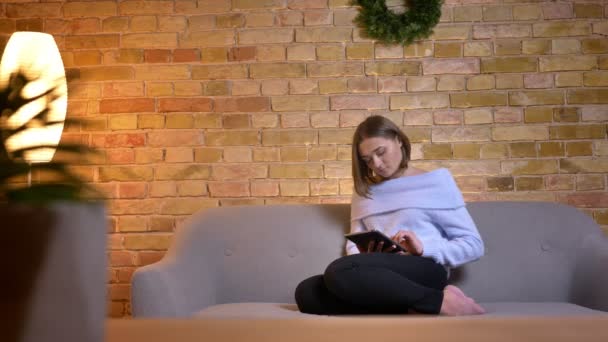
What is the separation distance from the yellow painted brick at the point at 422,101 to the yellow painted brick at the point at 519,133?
10.4 inches

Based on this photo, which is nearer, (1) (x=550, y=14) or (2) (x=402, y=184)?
(2) (x=402, y=184)

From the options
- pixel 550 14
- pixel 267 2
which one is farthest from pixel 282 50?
pixel 550 14

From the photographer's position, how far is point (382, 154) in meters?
2.70

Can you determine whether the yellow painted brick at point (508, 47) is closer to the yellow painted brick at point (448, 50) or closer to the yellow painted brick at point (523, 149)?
the yellow painted brick at point (448, 50)

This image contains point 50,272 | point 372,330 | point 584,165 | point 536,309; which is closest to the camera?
point 50,272

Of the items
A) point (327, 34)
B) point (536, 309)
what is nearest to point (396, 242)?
point (536, 309)

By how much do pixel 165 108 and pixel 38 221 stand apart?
3.03m

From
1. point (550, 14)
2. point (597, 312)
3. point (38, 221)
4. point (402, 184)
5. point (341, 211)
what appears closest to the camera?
point (38, 221)

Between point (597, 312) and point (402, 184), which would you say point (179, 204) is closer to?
point (402, 184)

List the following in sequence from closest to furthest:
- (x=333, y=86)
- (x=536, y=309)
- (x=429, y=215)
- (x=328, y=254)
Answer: (x=536, y=309), (x=429, y=215), (x=328, y=254), (x=333, y=86)

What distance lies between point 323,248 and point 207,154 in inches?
32.2

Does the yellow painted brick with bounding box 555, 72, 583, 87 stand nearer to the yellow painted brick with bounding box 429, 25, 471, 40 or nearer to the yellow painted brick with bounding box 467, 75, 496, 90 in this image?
the yellow painted brick with bounding box 467, 75, 496, 90

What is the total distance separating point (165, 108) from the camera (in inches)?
133

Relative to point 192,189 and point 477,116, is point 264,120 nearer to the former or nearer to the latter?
point 192,189
